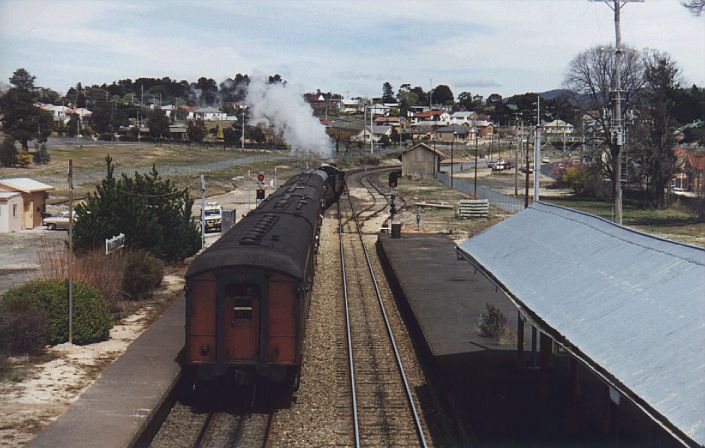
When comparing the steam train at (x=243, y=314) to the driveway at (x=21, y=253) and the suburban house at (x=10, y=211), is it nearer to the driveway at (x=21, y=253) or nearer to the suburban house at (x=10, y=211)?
the driveway at (x=21, y=253)

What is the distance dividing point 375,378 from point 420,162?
247 feet

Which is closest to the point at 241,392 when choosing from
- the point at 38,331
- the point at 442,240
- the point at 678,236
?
the point at 38,331

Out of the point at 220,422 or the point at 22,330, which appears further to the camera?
the point at 22,330

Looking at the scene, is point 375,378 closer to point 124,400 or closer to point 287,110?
point 124,400

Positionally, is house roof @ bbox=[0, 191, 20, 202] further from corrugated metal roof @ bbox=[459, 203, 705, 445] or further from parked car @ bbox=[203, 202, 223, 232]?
corrugated metal roof @ bbox=[459, 203, 705, 445]

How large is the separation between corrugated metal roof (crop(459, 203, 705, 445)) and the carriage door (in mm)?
4455

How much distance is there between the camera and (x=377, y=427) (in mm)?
13953

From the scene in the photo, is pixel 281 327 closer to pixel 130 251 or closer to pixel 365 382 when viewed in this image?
pixel 365 382

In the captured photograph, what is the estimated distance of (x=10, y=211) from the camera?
1610 inches

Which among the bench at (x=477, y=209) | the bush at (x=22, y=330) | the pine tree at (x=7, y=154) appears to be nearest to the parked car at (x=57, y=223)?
the bench at (x=477, y=209)

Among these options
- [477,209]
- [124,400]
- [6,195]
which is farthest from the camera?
[477,209]

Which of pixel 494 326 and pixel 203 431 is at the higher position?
pixel 494 326

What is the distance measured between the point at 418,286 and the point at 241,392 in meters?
11.6

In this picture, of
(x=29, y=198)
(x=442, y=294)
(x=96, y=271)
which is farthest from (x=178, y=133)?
(x=442, y=294)
